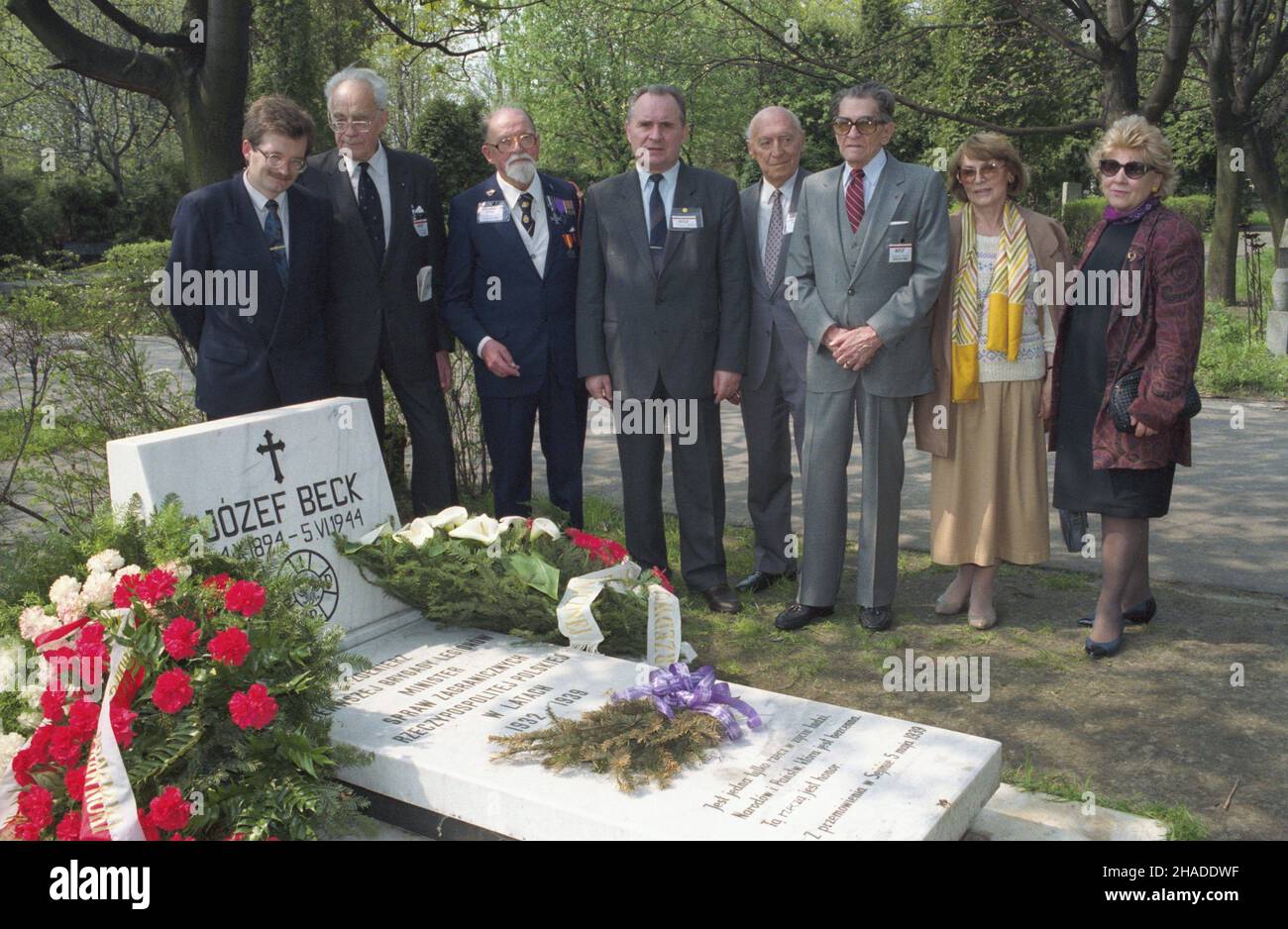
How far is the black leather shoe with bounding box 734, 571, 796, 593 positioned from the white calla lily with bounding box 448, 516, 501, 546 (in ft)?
5.39

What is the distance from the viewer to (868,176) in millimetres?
5230

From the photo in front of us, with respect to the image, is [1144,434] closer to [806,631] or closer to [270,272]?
[806,631]

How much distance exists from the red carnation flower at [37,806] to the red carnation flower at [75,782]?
0.17 feet

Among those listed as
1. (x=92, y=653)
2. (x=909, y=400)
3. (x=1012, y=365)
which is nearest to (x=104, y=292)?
(x=92, y=653)

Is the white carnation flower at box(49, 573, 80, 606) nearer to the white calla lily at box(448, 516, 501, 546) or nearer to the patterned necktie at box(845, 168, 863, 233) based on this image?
the white calla lily at box(448, 516, 501, 546)

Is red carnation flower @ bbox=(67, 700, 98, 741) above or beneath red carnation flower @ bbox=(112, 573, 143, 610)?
beneath

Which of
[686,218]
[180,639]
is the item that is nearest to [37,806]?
[180,639]

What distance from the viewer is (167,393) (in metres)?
6.62

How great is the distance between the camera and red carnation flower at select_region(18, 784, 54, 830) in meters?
3.03

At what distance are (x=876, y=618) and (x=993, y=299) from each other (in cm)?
153

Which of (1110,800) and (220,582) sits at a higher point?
(220,582)

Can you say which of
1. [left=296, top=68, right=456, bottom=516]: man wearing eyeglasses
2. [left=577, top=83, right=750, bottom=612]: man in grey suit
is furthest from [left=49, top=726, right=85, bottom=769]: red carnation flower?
[left=577, top=83, right=750, bottom=612]: man in grey suit

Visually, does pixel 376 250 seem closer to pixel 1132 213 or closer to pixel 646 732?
pixel 646 732

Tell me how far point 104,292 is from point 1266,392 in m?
9.38
